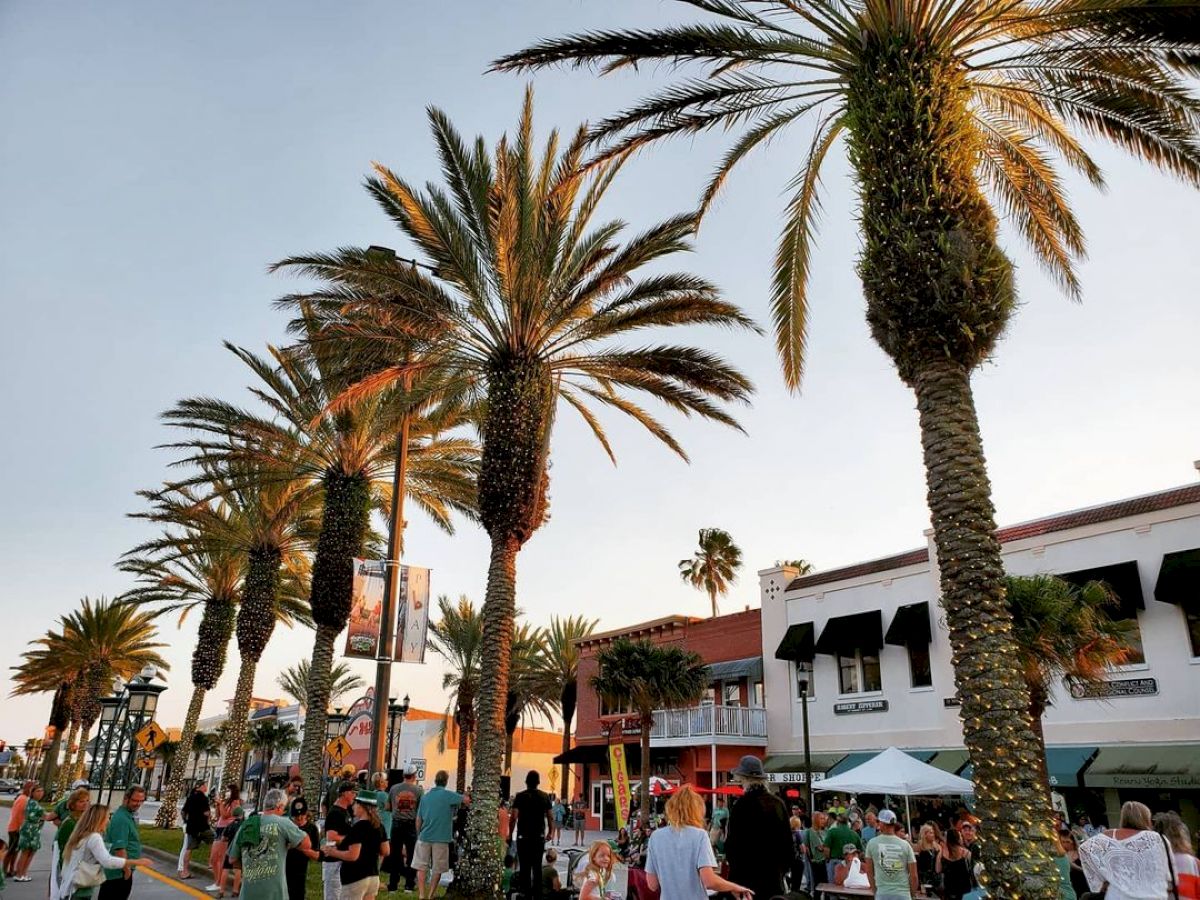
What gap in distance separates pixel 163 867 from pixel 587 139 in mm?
16417

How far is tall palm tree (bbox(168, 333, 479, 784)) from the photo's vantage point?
21047 millimetres

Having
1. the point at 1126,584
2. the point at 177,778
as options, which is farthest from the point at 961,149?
the point at 177,778

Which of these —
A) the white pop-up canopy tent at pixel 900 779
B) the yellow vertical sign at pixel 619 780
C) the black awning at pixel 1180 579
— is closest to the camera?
the yellow vertical sign at pixel 619 780

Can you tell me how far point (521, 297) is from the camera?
15.0 meters

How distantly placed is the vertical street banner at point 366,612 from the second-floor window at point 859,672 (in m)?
17.5

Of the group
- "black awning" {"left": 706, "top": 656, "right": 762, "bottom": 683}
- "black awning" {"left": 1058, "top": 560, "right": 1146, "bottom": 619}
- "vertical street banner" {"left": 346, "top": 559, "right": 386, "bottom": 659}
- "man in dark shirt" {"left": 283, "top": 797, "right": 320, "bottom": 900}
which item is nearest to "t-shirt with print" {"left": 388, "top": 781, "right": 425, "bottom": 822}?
"vertical street banner" {"left": 346, "top": 559, "right": 386, "bottom": 659}

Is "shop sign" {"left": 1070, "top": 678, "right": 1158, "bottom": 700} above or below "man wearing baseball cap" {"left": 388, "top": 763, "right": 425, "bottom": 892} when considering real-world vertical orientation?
above

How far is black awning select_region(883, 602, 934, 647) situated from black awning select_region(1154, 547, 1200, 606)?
21.3ft

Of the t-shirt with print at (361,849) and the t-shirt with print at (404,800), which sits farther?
the t-shirt with print at (404,800)

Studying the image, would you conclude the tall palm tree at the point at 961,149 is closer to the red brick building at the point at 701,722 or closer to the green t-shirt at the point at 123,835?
the green t-shirt at the point at 123,835

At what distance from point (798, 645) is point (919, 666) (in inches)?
163

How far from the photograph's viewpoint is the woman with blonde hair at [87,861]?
25.7 feet

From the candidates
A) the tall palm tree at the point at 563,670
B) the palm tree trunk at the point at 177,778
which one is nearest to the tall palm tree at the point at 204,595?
the palm tree trunk at the point at 177,778

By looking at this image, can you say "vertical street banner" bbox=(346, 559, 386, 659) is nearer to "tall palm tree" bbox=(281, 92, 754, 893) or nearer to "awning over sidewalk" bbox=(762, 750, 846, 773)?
"tall palm tree" bbox=(281, 92, 754, 893)
